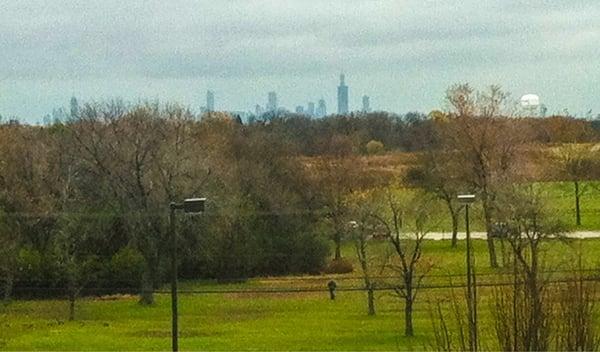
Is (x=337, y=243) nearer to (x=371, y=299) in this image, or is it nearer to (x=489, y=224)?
(x=489, y=224)

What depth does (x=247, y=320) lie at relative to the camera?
96.8ft

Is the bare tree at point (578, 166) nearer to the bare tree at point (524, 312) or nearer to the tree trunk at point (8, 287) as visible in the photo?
the tree trunk at point (8, 287)

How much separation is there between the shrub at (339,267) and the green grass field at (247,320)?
962 mm

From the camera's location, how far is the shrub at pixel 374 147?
52.7 m

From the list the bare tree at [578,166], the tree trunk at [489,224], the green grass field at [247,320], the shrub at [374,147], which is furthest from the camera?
the shrub at [374,147]

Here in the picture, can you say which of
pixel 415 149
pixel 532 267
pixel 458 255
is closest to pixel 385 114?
pixel 415 149

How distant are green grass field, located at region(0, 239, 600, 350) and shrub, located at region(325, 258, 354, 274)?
962mm

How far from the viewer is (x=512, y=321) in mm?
6492

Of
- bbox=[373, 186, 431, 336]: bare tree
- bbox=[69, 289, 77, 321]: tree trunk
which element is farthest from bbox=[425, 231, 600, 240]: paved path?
bbox=[69, 289, 77, 321]: tree trunk

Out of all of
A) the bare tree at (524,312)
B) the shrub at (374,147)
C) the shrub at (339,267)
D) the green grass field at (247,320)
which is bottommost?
the green grass field at (247,320)

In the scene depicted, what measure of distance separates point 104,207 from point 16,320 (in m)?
6.97

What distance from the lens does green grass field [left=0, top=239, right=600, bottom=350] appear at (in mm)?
24328

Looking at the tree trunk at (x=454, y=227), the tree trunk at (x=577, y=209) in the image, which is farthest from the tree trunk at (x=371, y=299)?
the tree trunk at (x=577, y=209)

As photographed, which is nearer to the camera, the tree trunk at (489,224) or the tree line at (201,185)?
the tree trunk at (489,224)
